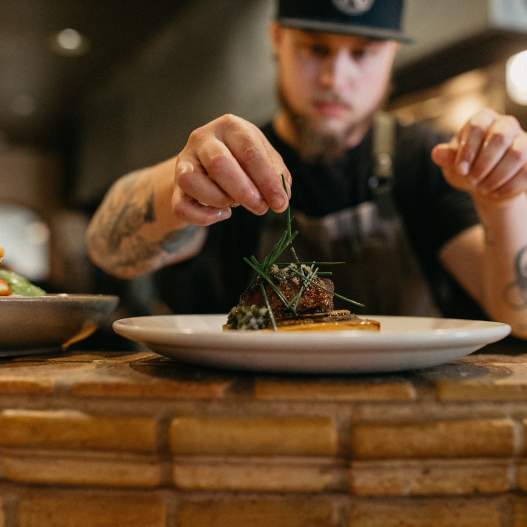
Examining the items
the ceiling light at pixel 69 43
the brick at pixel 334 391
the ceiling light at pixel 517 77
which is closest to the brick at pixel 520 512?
the brick at pixel 334 391

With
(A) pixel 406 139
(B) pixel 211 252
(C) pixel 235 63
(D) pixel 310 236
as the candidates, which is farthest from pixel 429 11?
(C) pixel 235 63

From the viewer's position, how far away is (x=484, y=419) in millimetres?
518

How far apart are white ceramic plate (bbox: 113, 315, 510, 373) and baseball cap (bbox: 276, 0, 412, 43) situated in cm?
121

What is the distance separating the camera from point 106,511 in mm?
529

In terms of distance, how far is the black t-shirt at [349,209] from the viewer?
1.75 metres

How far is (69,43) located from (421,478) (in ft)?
15.8

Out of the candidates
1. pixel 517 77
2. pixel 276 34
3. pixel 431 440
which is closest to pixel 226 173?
pixel 431 440

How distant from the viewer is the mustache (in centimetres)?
175

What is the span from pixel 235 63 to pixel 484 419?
336 cm

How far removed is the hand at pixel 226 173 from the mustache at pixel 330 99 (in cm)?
104

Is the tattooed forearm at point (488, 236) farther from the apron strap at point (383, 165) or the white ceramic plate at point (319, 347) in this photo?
the white ceramic plate at point (319, 347)

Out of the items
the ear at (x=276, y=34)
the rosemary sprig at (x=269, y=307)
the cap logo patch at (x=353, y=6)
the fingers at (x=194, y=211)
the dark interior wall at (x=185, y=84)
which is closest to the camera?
the rosemary sprig at (x=269, y=307)

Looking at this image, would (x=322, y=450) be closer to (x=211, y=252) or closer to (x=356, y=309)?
(x=356, y=309)

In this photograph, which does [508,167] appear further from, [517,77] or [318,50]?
[517,77]
